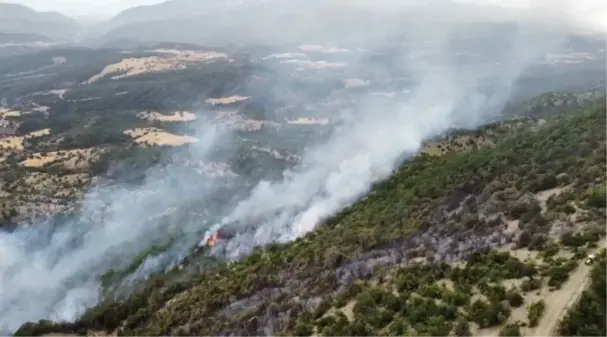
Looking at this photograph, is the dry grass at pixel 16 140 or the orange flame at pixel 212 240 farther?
the dry grass at pixel 16 140

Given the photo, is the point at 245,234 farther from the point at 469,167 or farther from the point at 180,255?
the point at 469,167

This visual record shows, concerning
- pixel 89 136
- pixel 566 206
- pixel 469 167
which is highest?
pixel 566 206

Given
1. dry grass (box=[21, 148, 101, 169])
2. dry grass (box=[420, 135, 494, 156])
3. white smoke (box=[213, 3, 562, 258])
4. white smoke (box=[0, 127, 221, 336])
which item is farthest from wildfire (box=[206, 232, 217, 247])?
dry grass (box=[21, 148, 101, 169])

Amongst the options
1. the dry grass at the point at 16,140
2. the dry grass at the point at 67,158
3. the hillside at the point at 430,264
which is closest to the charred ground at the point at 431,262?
the hillside at the point at 430,264

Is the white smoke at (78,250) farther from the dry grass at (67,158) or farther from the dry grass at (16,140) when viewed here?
the dry grass at (16,140)

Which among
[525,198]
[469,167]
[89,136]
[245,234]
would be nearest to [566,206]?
[525,198]
